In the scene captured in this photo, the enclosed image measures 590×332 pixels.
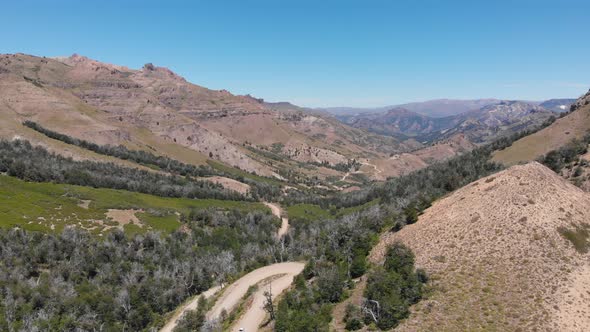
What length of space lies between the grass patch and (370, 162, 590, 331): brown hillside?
0.15 metres

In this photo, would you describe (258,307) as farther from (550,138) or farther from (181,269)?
(550,138)

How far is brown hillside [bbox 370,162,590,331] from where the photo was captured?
40094 mm

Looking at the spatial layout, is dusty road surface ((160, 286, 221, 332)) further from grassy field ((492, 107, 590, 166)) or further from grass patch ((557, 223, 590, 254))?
grassy field ((492, 107, 590, 166))

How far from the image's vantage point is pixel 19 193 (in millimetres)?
129125

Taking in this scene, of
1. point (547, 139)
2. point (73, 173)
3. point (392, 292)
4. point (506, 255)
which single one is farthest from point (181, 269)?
point (547, 139)

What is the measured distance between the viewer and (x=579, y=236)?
4941 centimetres

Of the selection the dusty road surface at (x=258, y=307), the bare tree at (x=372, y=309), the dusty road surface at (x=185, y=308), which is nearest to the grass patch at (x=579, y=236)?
the bare tree at (x=372, y=309)

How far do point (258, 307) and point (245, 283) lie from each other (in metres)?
16.0

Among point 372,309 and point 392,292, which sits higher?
point 392,292

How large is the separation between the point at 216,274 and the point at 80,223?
4965 centimetres

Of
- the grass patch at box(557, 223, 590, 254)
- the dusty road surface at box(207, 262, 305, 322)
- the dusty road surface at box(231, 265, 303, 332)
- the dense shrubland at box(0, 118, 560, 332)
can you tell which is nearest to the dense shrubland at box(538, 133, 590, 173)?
the dense shrubland at box(0, 118, 560, 332)

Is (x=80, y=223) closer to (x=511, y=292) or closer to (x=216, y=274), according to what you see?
(x=216, y=274)

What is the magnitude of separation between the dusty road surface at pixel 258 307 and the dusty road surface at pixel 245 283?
0.57 meters

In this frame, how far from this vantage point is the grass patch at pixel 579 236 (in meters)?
47.9
